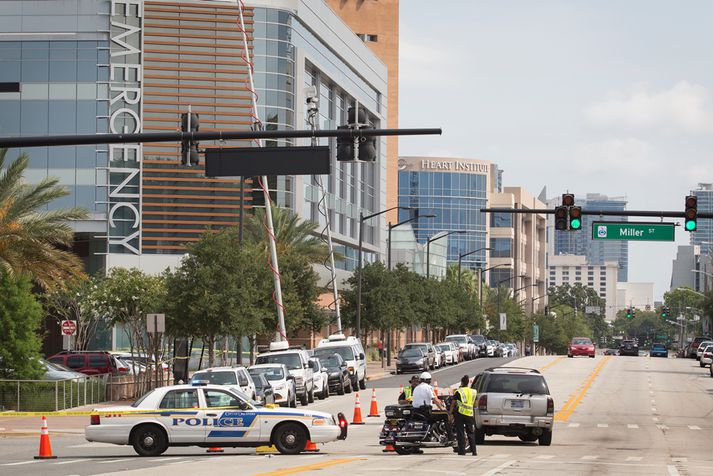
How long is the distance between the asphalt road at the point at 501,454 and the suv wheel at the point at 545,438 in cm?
17

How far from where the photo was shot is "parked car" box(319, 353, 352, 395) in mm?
48812

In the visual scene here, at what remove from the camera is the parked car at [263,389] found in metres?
36.3

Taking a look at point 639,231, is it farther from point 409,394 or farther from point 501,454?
point 501,454

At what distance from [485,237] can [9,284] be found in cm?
15386

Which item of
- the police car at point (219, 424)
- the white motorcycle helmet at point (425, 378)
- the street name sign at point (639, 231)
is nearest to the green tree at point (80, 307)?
the street name sign at point (639, 231)

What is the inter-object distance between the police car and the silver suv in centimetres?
406

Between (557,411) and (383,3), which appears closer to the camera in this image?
(557,411)

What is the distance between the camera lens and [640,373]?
68875 mm

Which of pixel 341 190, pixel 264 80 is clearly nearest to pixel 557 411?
pixel 264 80

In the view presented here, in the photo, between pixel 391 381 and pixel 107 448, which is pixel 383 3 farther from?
pixel 107 448

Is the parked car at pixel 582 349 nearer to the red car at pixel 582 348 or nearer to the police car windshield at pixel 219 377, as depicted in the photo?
the red car at pixel 582 348

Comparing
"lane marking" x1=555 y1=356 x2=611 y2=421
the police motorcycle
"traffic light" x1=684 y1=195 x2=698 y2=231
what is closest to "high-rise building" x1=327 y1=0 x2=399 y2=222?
"lane marking" x1=555 y1=356 x2=611 y2=421

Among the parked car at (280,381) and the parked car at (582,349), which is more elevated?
the parked car at (280,381)

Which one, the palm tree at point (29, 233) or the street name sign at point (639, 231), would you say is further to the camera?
the street name sign at point (639, 231)
